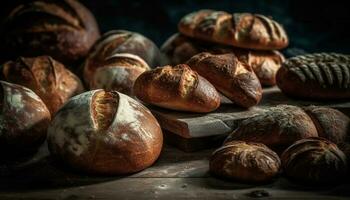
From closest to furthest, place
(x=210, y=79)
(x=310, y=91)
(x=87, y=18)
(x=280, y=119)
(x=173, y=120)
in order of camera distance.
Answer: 1. (x=280, y=119)
2. (x=173, y=120)
3. (x=210, y=79)
4. (x=310, y=91)
5. (x=87, y=18)

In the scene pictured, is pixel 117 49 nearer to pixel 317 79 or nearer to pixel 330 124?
pixel 317 79

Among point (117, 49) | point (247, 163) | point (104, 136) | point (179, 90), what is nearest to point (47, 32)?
point (117, 49)

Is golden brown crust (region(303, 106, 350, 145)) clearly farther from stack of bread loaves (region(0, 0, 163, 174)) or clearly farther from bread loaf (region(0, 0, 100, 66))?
bread loaf (region(0, 0, 100, 66))

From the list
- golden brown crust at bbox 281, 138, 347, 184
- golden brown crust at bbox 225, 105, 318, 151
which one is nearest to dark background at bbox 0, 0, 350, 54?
golden brown crust at bbox 225, 105, 318, 151

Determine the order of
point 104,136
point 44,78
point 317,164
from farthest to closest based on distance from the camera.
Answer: point 44,78
point 104,136
point 317,164

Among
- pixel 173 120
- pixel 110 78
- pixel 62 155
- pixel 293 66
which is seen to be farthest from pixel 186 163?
pixel 293 66

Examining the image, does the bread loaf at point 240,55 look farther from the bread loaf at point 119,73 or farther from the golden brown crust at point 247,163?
the golden brown crust at point 247,163

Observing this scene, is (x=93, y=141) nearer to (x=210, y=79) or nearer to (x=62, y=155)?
(x=62, y=155)
